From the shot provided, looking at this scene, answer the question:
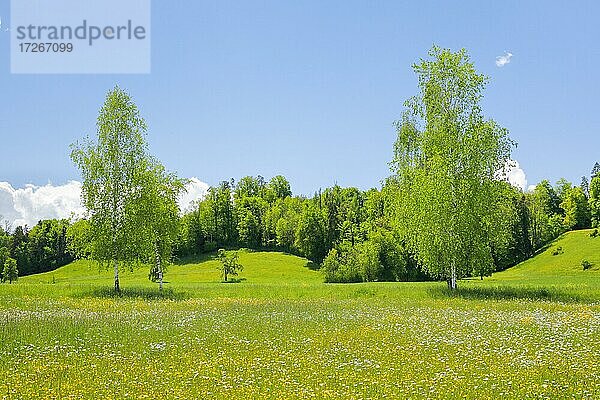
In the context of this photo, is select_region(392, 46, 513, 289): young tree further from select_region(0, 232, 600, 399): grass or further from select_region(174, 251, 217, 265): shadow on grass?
select_region(174, 251, 217, 265): shadow on grass

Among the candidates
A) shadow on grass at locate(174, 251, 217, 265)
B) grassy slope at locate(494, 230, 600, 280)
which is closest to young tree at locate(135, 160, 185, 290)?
grassy slope at locate(494, 230, 600, 280)

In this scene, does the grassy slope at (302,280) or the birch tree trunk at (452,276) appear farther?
the birch tree trunk at (452,276)

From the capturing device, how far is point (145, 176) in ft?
153

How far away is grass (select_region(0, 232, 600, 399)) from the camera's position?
46.4 feet

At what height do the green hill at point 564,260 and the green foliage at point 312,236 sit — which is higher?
the green foliage at point 312,236

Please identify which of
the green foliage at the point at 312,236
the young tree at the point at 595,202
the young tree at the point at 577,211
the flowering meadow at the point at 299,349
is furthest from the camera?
the young tree at the point at 577,211

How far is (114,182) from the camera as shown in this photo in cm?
4578

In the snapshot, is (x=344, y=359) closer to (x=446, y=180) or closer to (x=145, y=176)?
(x=446, y=180)

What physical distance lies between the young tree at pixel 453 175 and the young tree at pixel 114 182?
22.4m

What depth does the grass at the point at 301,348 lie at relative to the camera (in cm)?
1414

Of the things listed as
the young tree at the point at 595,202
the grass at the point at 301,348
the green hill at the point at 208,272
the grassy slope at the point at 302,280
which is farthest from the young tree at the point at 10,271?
the young tree at the point at 595,202

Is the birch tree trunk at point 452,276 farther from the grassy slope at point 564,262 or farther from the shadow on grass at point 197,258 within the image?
the shadow on grass at point 197,258

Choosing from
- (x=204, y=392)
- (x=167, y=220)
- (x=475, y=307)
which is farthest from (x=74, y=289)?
(x=204, y=392)

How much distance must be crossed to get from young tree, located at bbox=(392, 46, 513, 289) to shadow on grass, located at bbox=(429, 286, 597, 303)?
1.97 m
